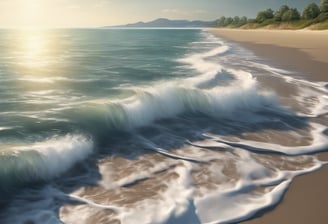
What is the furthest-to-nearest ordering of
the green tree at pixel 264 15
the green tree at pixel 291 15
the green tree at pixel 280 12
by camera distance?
the green tree at pixel 264 15
the green tree at pixel 280 12
the green tree at pixel 291 15

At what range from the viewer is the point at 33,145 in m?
8.39

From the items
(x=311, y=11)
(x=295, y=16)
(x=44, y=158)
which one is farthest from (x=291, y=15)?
(x=44, y=158)

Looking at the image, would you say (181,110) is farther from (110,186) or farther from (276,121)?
(110,186)

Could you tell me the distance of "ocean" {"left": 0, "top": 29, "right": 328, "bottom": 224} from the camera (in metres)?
5.87

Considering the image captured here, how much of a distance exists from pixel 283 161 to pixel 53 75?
15957 millimetres

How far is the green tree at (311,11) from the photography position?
103m

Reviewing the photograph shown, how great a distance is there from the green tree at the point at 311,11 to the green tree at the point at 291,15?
7965mm

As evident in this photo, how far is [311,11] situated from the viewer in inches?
4094

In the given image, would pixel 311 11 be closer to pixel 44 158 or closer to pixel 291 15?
pixel 291 15

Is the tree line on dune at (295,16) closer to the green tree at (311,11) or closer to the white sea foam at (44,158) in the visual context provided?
the green tree at (311,11)

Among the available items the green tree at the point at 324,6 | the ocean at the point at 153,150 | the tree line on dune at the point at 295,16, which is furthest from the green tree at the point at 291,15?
the ocean at the point at 153,150

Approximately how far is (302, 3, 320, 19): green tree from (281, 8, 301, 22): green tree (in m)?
7.96

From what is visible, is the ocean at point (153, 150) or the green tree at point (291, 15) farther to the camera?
the green tree at point (291, 15)

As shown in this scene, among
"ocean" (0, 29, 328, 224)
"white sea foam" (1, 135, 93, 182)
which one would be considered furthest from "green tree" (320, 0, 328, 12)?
"white sea foam" (1, 135, 93, 182)
